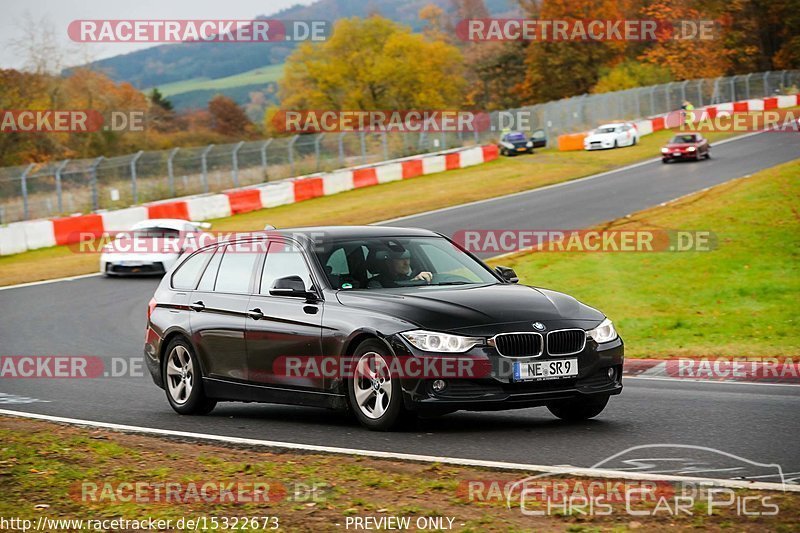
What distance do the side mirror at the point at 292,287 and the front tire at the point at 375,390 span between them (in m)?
0.82

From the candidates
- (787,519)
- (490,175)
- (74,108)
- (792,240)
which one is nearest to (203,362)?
(787,519)

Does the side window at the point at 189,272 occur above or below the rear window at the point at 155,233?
above

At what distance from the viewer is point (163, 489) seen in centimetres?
688

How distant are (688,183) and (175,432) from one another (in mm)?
29001

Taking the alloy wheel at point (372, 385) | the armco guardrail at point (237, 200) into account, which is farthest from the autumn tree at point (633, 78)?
the alloy wheel at point (372, 385)

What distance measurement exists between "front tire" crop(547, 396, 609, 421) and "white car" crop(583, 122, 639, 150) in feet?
153

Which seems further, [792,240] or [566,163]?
[566,163]

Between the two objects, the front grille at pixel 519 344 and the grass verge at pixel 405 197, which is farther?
the grass verge at pixel 405 197

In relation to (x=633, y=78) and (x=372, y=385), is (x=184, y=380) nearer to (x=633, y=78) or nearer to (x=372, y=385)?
(x=372, y=385)

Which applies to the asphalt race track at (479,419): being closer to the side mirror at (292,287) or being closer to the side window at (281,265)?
the side mirror at (292,287)

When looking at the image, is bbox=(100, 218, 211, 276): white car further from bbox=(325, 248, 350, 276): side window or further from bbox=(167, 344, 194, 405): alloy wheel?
bbox=(325, 248, 350, 276): side window

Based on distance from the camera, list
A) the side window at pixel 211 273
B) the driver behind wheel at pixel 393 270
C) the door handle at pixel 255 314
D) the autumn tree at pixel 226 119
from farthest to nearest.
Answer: the autumn tree at pixel 226 119 < the side window at pixel 211 273 < the door handle at pixel 255 314 < the driver behind wheel at pixel 393 270

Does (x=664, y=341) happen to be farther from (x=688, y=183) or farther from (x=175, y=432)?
(x=688, y=183)

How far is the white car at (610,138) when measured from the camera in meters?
55.0
